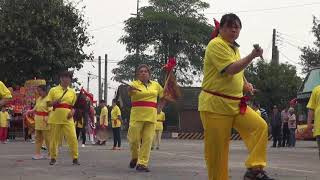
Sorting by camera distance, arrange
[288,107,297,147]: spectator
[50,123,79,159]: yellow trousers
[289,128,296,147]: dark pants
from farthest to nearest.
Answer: [289,128,296,147]: dark pants, [288,107,297,147]: spectator, [50,123,79,159]: yellow trousers

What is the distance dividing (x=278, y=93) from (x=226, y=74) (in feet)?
151

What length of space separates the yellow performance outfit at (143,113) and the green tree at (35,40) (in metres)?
21.9

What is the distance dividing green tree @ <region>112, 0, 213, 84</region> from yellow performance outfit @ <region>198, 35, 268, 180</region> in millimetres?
59044

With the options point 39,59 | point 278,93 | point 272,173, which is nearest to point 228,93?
point 272,173

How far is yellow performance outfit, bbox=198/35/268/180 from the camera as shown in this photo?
21.8 ft

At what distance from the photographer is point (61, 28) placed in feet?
113

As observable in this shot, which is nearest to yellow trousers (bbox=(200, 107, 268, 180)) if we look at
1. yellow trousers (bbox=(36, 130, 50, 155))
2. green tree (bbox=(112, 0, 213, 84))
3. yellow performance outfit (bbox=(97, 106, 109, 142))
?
yellow trousers (bbox=(36, 130, 50, 155))

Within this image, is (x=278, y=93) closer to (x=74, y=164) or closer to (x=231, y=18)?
(x=74, y=164)

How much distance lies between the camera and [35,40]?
3328cm

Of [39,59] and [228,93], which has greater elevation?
[39,59]

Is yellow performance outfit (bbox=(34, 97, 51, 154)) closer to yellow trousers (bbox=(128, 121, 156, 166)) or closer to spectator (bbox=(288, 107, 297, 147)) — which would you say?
yellow trousers (bbox=(128, 121, 156, 166))

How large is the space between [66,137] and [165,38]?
55.0 m

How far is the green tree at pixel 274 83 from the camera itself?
2036 inches

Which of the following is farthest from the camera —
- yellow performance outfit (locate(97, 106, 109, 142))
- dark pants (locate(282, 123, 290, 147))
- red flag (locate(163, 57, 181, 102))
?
dark pants (locate(282, 123, 290, 147))
